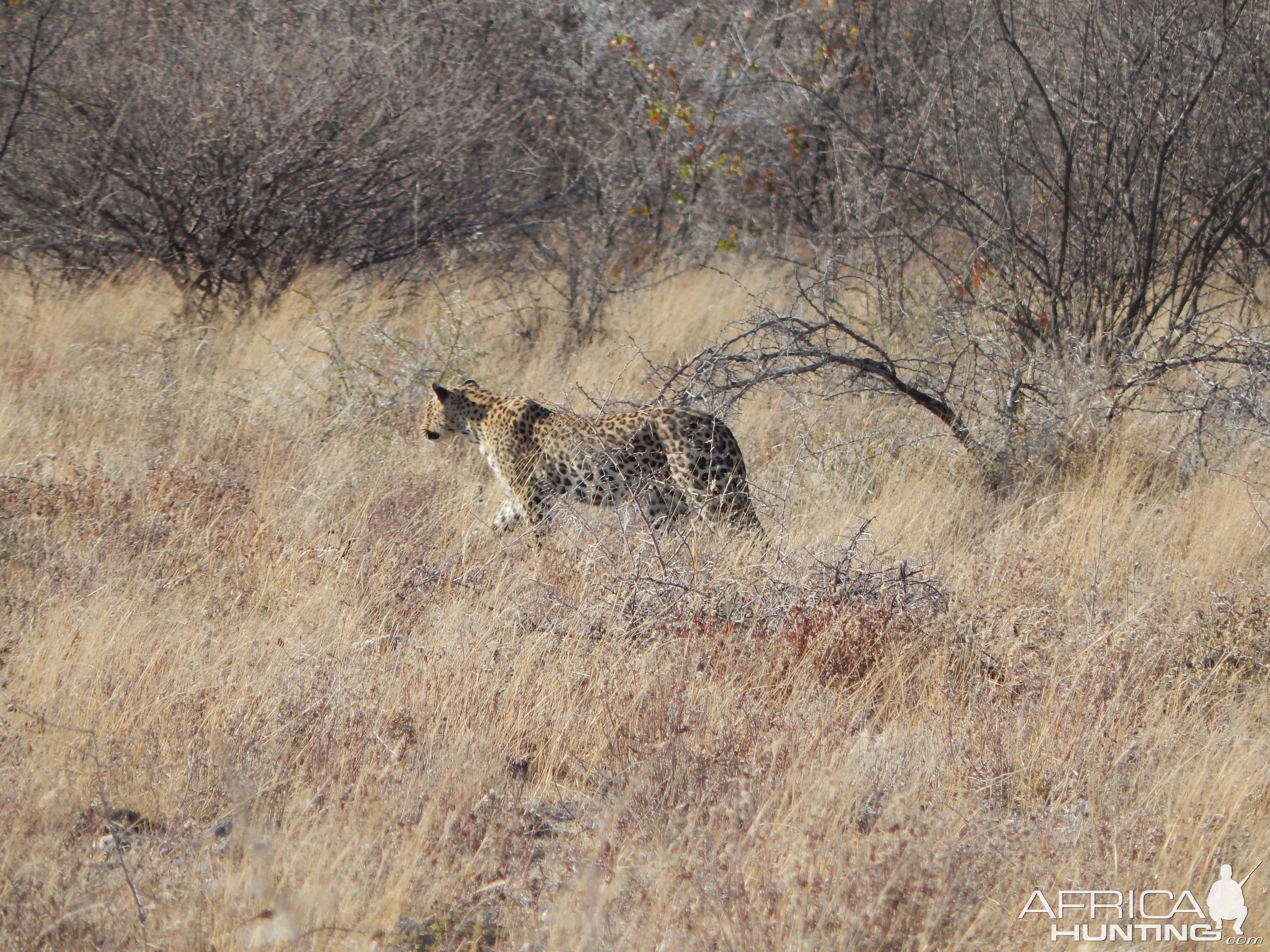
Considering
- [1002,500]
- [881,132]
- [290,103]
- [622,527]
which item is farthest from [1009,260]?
[290,103]

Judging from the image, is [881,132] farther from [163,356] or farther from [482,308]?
[163,356]

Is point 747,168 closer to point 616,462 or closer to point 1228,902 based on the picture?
point 616,462

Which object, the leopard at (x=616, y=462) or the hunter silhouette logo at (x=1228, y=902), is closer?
the hunter silhouette logo at (x=1228, y=902)
